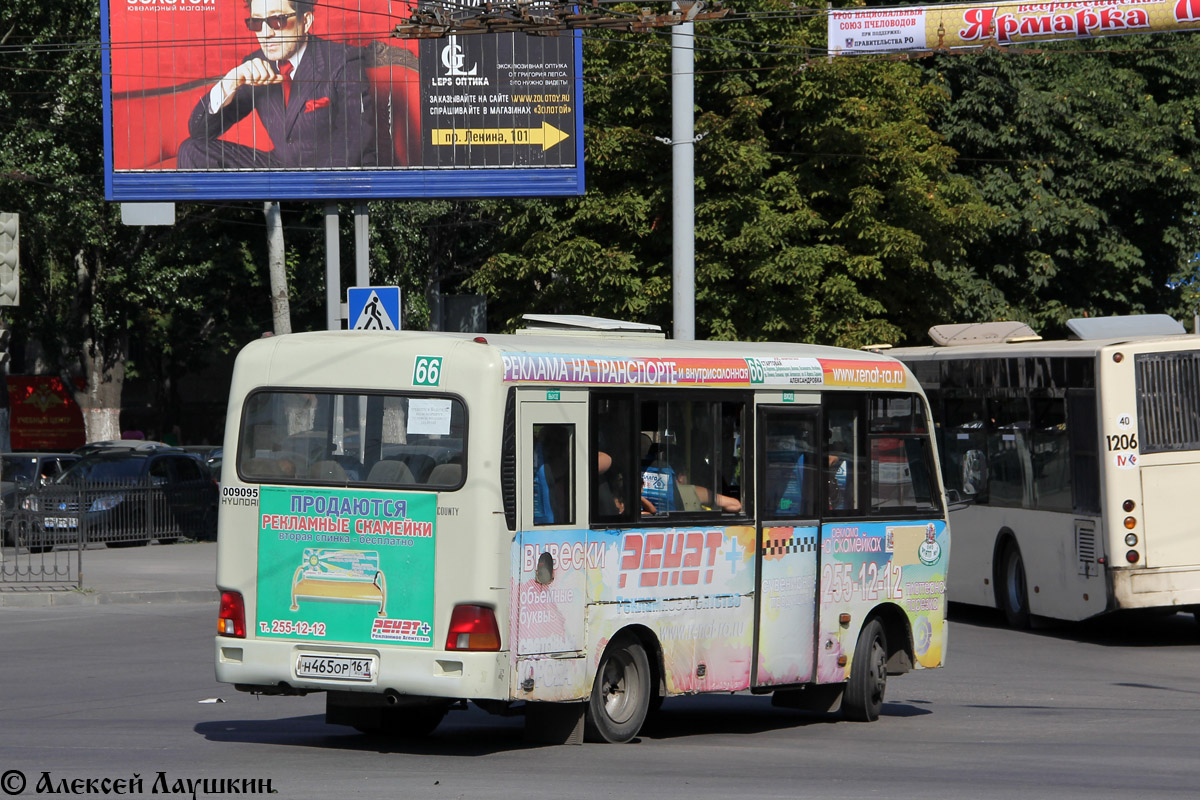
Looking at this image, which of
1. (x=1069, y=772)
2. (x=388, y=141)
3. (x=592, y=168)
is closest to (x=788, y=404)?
(x=1069, y=772)

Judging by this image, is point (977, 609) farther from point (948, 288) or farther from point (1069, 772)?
point (1069, 772)

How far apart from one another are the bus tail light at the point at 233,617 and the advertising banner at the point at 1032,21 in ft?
44.7

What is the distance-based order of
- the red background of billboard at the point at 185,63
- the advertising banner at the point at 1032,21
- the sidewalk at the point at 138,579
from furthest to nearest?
1. the red background of billboard at the point at 185,63
2. the advertising banner at the point at 1032,21
3. the sidewalk at the point at 138,579

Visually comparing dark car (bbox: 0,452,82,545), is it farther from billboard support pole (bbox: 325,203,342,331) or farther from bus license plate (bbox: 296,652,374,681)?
bus license plate (bbox: 296,652,374,681)

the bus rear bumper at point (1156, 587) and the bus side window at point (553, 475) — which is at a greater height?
the bus side window at point (553, 475)

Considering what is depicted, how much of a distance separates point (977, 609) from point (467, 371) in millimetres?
13867

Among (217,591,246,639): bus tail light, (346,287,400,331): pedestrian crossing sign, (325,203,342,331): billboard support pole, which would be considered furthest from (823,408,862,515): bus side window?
(325,203,342,331): billboard support pole

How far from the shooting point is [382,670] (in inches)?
366

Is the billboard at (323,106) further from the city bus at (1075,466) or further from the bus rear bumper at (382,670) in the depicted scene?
the bus rear bumper at (382,670)

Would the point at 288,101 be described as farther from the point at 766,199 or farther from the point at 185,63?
the point at 766,199

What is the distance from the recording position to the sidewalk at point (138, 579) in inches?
774

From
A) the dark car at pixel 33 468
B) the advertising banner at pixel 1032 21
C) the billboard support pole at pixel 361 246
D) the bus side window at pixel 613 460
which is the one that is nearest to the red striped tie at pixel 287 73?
the billboard support pole at pixel 361 246

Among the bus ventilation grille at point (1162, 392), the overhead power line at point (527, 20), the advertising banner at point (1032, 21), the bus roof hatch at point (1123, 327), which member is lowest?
the bus ventilation grille at point (1162, 392)

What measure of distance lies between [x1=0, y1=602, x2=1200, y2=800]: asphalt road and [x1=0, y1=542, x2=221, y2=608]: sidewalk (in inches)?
141
